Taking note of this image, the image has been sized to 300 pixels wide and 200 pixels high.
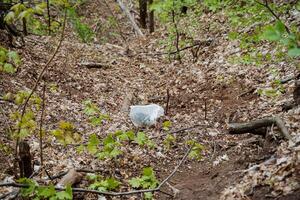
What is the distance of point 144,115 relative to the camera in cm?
690

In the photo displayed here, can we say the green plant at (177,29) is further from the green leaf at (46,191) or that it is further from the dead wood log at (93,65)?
the green leaf at (46,191)

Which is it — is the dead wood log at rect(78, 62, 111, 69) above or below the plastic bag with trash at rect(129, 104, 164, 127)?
above

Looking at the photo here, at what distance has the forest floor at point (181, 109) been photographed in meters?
4.55

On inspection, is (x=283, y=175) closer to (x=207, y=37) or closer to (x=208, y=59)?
(x=208, y=59)

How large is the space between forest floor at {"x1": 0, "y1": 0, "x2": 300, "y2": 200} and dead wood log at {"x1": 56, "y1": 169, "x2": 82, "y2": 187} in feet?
0.44

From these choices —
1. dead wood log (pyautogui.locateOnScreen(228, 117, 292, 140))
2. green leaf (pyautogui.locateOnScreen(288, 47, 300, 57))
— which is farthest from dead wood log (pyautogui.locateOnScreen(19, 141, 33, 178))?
green leaf (pyautogui.locateOnScreen(288, 47, 300, 57))

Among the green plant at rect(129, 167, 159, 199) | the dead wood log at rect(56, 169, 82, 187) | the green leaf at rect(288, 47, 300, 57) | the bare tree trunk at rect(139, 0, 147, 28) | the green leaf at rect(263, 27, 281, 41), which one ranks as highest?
the bare tree trunk at rect(139, 0, 147, 28)

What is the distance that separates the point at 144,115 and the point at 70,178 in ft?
8.09

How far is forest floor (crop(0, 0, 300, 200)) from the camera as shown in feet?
14.9

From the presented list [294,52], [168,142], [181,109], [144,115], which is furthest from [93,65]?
[294,52]

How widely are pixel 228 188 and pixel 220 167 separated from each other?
86cm

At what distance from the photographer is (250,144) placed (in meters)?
5.46

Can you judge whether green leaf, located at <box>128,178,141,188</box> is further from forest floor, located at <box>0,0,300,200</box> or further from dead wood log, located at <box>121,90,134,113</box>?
dead wood log, located at <box>121,90,134,113</box>

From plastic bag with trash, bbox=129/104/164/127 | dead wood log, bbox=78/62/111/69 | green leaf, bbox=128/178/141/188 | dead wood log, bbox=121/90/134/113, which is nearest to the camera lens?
green leaf, bbox=128/178/141/188
